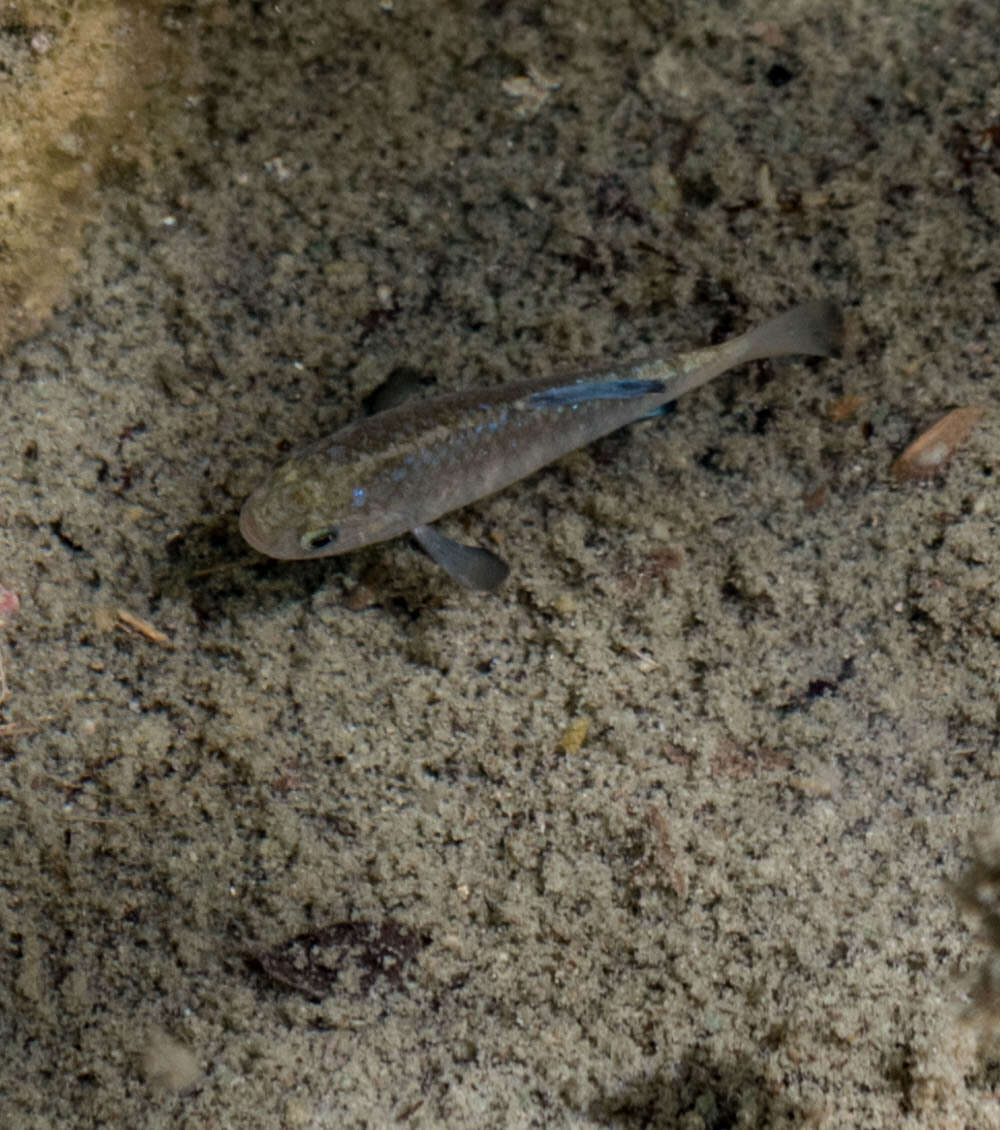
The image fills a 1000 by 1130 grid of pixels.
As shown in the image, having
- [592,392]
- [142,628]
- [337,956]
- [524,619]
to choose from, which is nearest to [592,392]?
[592,392]

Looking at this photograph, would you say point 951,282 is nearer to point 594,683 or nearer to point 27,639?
point 594,683

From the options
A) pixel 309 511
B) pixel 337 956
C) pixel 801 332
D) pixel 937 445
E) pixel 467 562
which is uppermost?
pixel 309 511

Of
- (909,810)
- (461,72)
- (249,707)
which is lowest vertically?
(909,810)

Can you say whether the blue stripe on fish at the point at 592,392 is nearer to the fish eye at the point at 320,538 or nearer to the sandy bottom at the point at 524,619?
the sandy bottom at the point at 524,619

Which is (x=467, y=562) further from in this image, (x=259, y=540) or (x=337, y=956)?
(x=337, y=956)

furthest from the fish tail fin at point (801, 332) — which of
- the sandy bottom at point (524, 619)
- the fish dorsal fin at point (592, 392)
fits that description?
the fish dorsal fin at point (592, 392)

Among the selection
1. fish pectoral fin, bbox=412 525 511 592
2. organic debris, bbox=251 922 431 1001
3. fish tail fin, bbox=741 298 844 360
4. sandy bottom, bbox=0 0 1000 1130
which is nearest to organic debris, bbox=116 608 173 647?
sandy bottom, bbox=0 0 1000 1130

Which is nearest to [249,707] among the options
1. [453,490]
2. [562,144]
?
[453,490]
